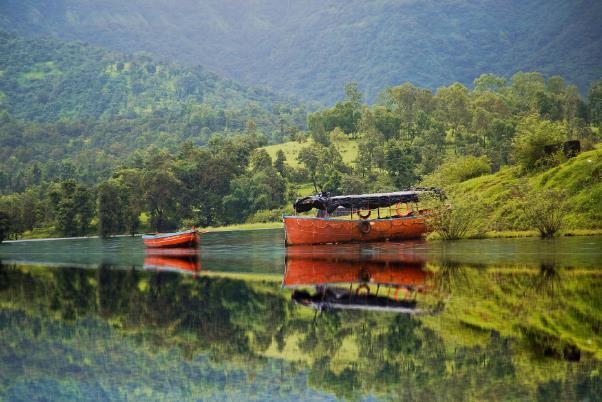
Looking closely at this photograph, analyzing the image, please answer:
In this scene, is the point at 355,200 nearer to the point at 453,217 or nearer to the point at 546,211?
the point at 453,217

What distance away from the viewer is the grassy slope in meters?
51.2

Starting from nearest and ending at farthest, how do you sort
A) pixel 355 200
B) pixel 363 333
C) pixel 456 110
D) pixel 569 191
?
pixel 363 333, pixel 569 191, pixel 355 200, pixel 456 110

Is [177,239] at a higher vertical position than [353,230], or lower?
lower

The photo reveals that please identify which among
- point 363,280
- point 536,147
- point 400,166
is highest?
point 400,166

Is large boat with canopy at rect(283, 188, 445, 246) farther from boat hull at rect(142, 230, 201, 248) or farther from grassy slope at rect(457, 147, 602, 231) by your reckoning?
boat hull at rect(142, 230, 201, 248)

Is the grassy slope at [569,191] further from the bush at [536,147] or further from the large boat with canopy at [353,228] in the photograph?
the large boat with canopy at [353,228]

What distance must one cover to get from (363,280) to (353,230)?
29.6 m

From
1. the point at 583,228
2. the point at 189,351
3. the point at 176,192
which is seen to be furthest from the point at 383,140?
the point at 189,351

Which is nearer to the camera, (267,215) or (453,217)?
(453,217)

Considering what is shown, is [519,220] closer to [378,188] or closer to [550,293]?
[550,293]

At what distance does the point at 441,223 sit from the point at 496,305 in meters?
33.7

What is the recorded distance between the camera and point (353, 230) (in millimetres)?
59875

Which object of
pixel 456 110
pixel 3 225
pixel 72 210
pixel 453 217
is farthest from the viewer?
pixel 456 110

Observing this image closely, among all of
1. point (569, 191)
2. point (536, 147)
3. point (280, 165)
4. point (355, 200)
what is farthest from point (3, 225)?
point (569, 191)
